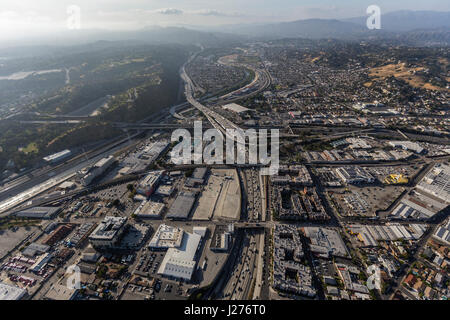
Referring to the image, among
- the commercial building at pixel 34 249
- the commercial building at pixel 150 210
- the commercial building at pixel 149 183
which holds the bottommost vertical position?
the commercial building at pixel 34 249

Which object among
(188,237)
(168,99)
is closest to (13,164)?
(188,237)

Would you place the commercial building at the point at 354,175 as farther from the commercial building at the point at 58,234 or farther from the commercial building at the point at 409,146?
the commercial building at the point at 58,234

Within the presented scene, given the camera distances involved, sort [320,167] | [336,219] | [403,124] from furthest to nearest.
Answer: [403,124] < [320,167] < [336,219]

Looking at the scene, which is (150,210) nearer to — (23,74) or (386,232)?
(386,232)

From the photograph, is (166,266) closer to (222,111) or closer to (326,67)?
(222,111)

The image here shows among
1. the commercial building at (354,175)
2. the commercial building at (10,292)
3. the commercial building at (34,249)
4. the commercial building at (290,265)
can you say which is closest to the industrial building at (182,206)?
the commercial building at (290,265)

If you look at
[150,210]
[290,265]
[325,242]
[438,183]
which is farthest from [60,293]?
[438,183]

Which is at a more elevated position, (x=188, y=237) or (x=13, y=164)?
(x=13, y=164)
